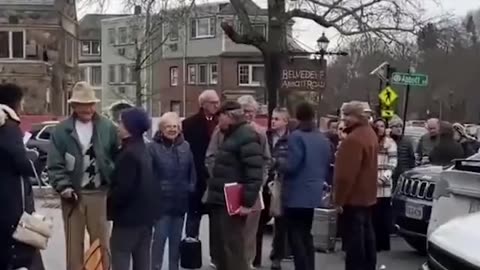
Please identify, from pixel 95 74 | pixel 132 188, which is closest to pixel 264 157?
pixel 132 188

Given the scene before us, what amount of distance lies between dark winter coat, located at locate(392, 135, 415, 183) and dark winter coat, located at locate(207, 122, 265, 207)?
221 inches

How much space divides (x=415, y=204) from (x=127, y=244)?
4582 mm

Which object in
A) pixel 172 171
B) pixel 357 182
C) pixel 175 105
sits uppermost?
pixel 172 171

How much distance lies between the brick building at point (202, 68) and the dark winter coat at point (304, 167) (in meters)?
61.1

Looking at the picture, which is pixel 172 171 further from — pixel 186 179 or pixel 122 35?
pixel 122 35

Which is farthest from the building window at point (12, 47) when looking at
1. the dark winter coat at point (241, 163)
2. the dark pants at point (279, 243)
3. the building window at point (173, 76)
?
the dark winter coat at point (241, 163)

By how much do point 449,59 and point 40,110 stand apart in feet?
90.0

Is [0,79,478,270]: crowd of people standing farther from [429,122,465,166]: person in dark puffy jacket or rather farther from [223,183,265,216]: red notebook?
[429,122,465,166]: person in dark puffy jacket

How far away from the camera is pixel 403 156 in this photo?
14.6m

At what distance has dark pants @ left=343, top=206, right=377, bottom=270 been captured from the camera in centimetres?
1002

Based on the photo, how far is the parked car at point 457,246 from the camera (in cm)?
471

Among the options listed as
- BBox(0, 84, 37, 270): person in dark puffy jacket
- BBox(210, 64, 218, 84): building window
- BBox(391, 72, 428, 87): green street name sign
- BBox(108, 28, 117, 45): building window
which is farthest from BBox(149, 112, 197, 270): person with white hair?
BBox(108, 28, 117, 45): building window

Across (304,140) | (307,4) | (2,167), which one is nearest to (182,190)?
(304,140)

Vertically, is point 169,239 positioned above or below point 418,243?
above
